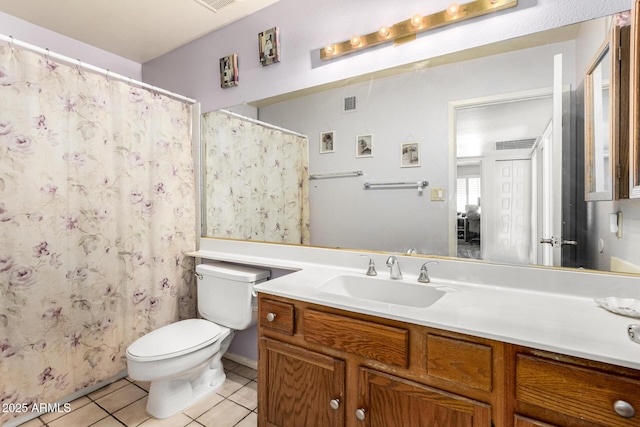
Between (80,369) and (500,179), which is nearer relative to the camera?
(500,179)

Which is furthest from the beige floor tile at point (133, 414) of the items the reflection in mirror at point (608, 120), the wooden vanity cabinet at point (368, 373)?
the reflection in mirror at point (608, 120)

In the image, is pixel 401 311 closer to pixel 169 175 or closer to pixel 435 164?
pixel 435 164

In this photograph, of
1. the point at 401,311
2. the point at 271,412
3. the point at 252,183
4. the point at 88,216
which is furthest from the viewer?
the point at 252,183

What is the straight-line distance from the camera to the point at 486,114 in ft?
4.42

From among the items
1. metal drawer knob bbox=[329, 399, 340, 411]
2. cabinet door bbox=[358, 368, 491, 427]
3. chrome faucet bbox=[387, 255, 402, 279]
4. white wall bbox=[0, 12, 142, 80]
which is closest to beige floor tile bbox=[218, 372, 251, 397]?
metal drawer knob bbox=[329, 399, 340, 411]

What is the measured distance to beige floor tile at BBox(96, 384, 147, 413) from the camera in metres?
1.78

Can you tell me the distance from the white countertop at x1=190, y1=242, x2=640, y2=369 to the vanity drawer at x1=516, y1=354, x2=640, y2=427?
57 millimetres

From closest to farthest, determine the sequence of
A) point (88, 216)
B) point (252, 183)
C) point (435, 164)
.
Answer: point (435, 164) < point (88, 216) < point (252, 183)

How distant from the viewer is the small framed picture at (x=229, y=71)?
6.98 feet

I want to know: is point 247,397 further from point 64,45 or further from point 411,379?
point 64,45

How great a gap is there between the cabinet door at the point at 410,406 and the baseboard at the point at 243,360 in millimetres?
1272

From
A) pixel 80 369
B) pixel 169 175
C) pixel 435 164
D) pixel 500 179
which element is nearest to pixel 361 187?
pixel 435 164

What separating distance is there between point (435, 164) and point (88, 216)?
1922mm

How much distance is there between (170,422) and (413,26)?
2343 mm
